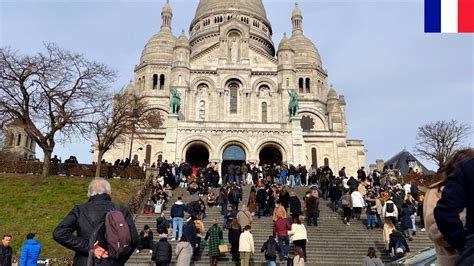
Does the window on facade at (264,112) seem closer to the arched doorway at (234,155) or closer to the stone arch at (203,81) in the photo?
the stone arch at (203,81)

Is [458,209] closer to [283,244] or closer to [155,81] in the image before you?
[283,244]

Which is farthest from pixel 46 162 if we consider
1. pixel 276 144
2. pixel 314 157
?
pixel 314 157

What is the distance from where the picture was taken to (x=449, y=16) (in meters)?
7.45

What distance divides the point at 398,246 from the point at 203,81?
33.4m

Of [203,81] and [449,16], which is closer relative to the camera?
[449,16]

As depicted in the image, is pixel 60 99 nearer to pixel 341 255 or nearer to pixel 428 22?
pixel 341 255

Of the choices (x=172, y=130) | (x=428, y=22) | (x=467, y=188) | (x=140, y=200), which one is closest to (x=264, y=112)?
(x=172, y=130)

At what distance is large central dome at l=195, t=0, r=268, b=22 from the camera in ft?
197

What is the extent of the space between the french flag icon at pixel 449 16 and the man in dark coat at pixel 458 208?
515 centimetres

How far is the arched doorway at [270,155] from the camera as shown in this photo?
38.0 m

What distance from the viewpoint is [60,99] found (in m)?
25.1

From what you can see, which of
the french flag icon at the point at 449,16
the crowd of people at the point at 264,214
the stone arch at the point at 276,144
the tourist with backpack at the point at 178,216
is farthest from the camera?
the stone arch at the point at 276,144

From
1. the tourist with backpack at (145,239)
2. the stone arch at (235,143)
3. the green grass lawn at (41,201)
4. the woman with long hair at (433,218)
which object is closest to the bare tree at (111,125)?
the green grass lawn at (41,201)

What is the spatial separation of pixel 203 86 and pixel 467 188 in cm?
4206
